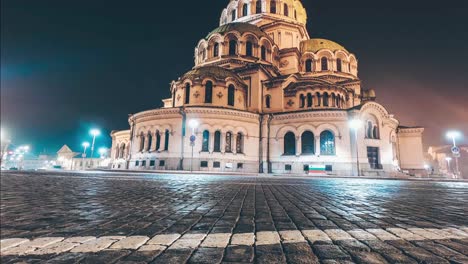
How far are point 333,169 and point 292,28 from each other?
24.2m

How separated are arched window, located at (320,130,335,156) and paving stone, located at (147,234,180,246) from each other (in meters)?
26.8

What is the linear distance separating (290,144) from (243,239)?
89.9 ft

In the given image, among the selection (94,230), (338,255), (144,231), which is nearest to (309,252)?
(338,255)

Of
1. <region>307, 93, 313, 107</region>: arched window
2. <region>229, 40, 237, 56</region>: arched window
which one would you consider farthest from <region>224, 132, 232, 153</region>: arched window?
<region>229, 40, 237, 56</region>: arched window

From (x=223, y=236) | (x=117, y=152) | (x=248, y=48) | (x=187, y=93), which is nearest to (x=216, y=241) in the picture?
(x=223, y=236)

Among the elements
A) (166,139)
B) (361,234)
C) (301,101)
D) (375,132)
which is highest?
(301,101)

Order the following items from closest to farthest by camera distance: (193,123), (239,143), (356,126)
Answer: (356,126) < (193,123) < (239,143)

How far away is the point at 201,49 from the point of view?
38.4m

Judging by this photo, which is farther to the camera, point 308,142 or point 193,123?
point 308,142

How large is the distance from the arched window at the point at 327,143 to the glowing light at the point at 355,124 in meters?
2.10

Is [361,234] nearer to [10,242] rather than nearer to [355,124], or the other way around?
[10,242]

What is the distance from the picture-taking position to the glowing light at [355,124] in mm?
25562

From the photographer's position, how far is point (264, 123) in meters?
29.8

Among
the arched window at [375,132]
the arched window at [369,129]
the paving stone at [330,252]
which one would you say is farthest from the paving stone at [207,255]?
the arched window at [375,132]
